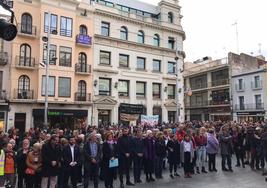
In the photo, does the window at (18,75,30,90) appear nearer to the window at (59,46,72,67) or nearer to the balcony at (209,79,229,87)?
the window at (59,46,72,67)

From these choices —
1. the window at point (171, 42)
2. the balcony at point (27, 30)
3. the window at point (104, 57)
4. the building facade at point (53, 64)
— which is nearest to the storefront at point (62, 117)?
the building facade at point (53, 64)

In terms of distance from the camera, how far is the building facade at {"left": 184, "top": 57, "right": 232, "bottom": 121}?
151 ft

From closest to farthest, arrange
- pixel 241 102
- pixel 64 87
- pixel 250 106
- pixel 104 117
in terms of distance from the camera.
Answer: pixel 64 87 → pixel 104 117 → pixel 250 106 → pixel 241 102

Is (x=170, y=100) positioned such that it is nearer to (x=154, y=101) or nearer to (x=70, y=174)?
(x=154, y=101)

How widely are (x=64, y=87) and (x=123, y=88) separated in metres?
6.87

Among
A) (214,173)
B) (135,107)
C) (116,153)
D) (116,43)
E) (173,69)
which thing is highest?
(116,43)

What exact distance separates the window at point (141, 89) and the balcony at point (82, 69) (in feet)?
20.8

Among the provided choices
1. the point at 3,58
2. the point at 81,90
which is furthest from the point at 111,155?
the point at 81,90

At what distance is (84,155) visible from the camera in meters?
9.12

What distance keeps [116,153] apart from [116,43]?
2186cm

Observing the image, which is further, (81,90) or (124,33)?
(124,33)

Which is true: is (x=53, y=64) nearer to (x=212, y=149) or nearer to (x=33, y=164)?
(x=212, y=149)

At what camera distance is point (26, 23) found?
2506 centimetres

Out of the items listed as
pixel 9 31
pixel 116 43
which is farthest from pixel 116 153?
pixel 116 43
